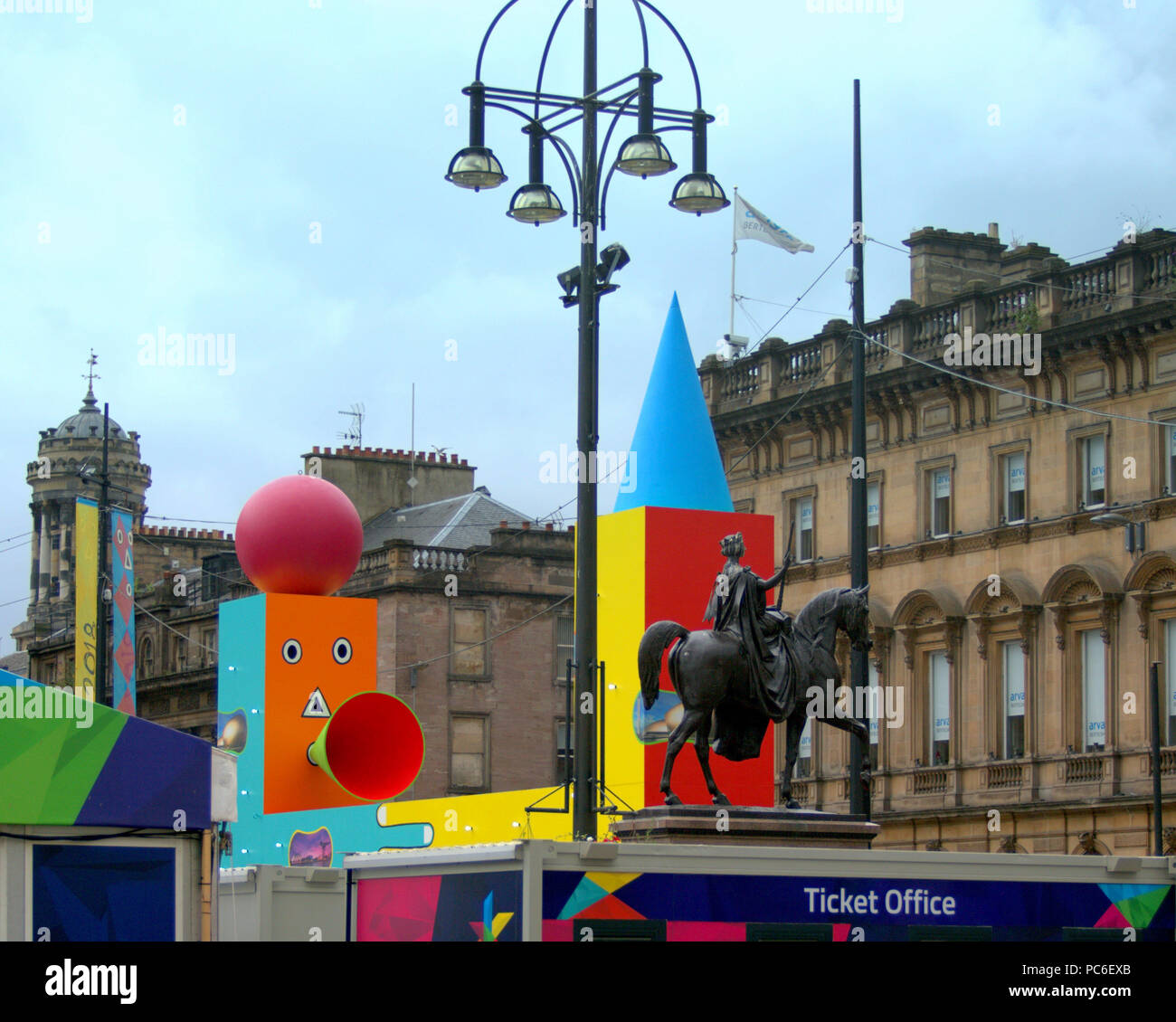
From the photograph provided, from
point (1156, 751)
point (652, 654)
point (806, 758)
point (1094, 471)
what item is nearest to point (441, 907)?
point (652, 654)

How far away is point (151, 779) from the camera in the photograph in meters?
13.1

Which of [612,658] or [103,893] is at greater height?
[612,658]

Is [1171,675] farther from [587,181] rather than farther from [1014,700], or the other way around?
[587,181]

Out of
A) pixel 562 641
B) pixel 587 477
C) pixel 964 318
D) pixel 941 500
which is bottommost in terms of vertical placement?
pixel 587 477

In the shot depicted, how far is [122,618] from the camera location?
3319 cm

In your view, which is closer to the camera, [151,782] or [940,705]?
[151,782]

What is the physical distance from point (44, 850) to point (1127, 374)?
29561 mm

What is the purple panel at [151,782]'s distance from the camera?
42.1ft

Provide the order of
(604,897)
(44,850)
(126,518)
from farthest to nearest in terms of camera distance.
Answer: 1. (126,518)
2. (44,850)
3. (604,897)

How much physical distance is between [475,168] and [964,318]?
25.7 m

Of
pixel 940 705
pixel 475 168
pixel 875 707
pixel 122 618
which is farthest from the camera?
pixel 875 707

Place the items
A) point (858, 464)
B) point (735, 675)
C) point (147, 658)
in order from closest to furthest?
point (735, 675)
point (858, 464)
point (147, 658)
